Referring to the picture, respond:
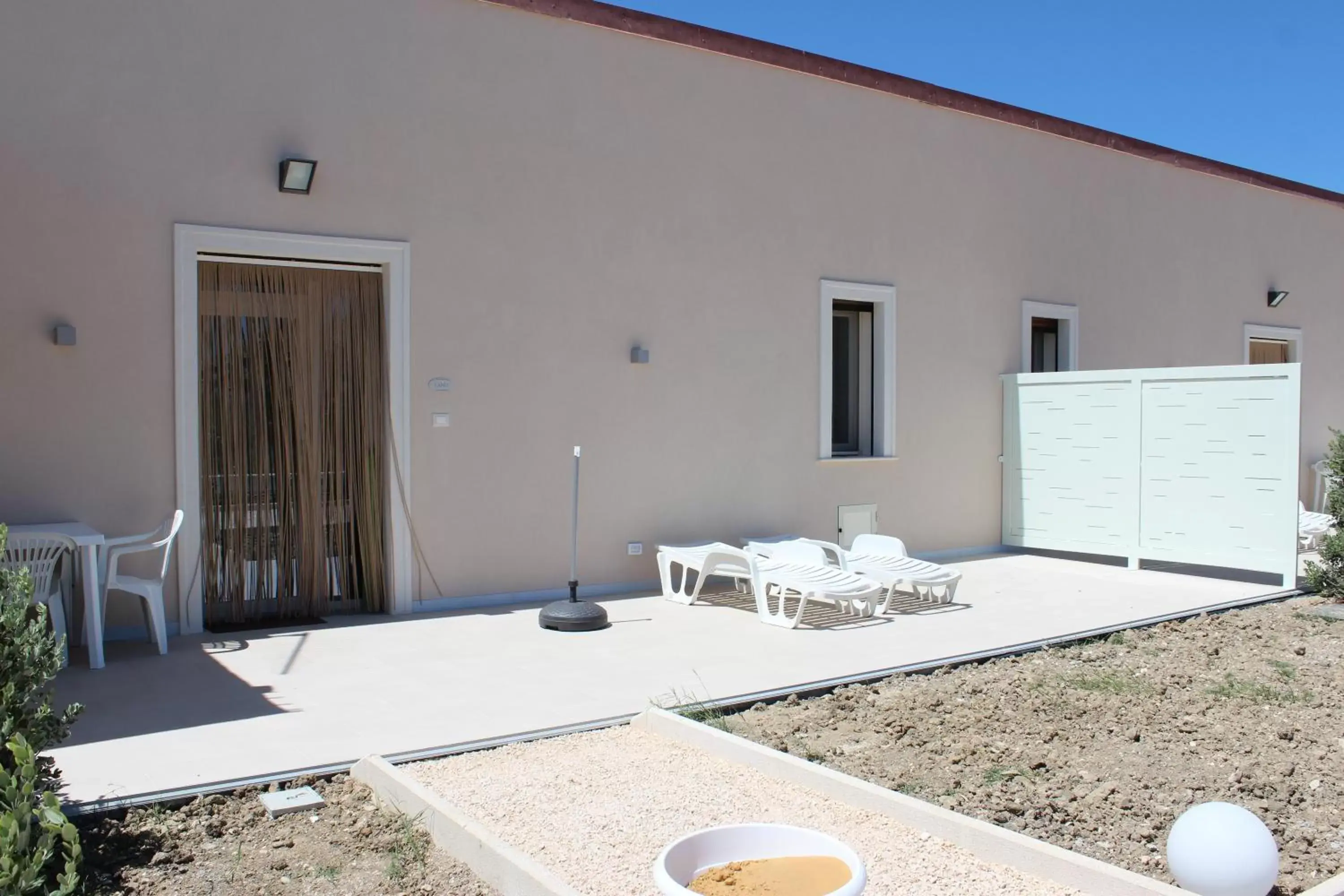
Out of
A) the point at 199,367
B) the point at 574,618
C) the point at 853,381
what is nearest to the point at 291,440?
the point at 199,367

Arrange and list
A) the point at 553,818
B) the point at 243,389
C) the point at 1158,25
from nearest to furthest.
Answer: the point at 553,818, the point at 243,389, the point at 1158,25

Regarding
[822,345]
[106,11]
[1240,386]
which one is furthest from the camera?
[822,345]

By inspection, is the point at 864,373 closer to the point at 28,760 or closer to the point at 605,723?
the point at 605,723

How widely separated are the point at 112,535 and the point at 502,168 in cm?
389

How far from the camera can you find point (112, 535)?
23.8 feet

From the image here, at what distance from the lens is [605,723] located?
211 inches

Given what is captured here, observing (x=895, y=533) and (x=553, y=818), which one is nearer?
(x=553, y=818)

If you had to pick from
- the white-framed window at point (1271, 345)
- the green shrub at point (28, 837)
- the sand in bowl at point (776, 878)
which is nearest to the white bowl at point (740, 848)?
the sand in bowl at point (776, 878)

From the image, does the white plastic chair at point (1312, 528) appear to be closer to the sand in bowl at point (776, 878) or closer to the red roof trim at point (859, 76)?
the red roof trim at point (859, 76)

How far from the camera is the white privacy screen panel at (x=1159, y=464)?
375 inches

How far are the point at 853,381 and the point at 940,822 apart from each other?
7907 mm

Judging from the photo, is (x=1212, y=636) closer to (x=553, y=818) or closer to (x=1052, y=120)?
(x=553, y=818)

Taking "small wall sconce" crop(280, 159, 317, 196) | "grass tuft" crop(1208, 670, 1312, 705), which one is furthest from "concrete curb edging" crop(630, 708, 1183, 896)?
"small wall sconce" crop(280, 159, 317, 196)

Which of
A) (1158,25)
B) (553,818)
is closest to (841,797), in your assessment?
(553,818)
